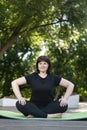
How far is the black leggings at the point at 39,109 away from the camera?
540 cm

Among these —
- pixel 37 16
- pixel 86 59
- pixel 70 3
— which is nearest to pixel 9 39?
pixel 37 16

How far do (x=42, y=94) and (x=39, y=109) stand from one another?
29 centimetres

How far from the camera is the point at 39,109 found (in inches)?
218

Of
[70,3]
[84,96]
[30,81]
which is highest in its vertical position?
[70,3]

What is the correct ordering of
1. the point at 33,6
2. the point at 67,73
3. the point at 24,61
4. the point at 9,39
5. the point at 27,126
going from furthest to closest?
the point at 24,61
the point at 67,73
the point at 9,39
the point at 33,6
the point at 27,126

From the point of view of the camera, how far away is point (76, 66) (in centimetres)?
4266

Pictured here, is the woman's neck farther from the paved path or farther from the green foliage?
the green foliage

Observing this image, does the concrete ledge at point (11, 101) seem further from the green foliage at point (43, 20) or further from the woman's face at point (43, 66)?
the woman's face at point (43, 66)

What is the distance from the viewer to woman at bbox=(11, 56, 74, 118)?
5.53 meters

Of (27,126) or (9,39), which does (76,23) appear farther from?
(27,126)

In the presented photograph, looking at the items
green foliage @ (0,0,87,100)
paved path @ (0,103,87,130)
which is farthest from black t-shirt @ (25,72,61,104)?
green foliage @ (0,0,87,100)

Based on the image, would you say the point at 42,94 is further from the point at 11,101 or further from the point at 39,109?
the point at 11,101

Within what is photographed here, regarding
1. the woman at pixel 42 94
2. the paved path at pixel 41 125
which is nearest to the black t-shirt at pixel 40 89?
the woman at pixel 42 94

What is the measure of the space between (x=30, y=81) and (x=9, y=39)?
797 inches
